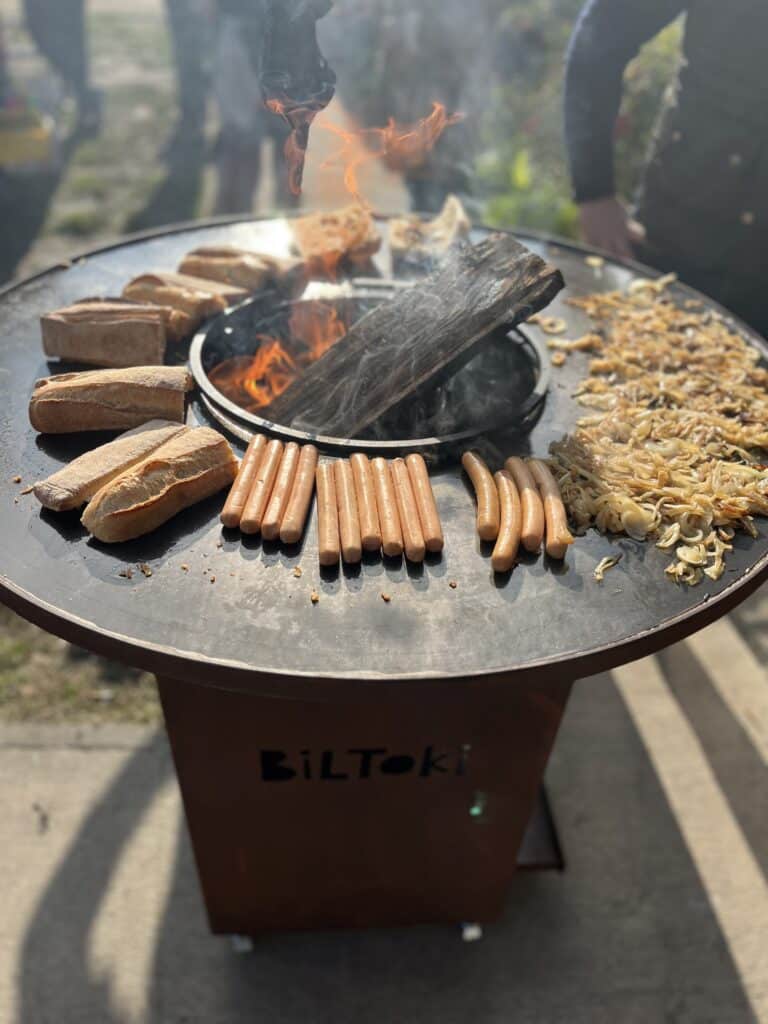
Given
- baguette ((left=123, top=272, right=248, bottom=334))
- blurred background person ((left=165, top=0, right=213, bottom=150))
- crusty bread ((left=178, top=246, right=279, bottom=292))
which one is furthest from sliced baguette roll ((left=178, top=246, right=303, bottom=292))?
blurred background person ((left=165, top=0, right=213, bottom=150))

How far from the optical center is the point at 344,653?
197cm

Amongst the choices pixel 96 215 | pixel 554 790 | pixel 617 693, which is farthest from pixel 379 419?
pixel 96 215

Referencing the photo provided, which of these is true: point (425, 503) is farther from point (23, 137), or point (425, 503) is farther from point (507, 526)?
point (23, 137)

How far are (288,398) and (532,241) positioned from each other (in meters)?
1.90

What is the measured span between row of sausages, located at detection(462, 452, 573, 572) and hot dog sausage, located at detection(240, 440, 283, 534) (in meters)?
0.60

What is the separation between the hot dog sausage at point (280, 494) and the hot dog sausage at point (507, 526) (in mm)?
612

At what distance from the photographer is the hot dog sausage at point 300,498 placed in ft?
7.38

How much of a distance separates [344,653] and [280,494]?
583mm

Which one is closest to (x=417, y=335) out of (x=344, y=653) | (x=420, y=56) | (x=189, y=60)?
(x=344, y=653)

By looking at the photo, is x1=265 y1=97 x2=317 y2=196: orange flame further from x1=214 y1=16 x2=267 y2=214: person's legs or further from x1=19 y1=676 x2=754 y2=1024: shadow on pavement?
x1=214 y1=16 x2=267 y2=214: person's legs

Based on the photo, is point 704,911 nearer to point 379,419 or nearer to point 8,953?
point 379,419

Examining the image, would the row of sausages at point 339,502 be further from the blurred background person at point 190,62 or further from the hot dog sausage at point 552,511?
the blurred background person at point 190,62

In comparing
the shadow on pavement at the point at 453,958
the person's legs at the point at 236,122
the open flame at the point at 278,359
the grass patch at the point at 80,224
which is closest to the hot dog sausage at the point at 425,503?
the open flame at the point at 278,359

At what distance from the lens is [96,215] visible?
9250 mm
